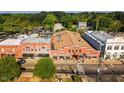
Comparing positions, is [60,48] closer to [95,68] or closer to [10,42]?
[95,68]

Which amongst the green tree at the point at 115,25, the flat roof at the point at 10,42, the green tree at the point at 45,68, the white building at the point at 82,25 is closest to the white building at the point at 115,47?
the green tree at the point at 115,25

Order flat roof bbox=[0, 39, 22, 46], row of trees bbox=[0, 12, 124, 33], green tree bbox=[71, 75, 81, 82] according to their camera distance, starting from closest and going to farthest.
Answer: row of trees bbox=[0, 12, 124, 33], flat roof bbox=[0, 39, 22, 46], green tree bbox=[71, 75, 81, 82]

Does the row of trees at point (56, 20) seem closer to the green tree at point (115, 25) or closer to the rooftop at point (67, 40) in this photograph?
the green tree at point (115, 25)

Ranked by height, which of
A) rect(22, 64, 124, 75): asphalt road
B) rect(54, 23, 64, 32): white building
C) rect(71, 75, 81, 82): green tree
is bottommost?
rect(71, 75, 81, 82): green tree

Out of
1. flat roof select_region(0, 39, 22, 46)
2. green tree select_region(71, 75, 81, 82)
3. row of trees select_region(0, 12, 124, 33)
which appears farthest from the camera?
green tree select_region(71, 75, 81, 82)

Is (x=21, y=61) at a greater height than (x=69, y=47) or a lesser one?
lesser

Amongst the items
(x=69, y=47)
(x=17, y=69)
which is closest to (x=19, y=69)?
(x=17, y=69)

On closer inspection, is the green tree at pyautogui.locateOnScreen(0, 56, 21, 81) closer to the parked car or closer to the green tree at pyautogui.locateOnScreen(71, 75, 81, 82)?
the parked car

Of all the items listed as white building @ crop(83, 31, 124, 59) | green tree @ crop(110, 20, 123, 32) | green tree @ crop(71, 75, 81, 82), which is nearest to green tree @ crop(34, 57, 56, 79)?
green tree @ crop(71, 75, 81, 82)
